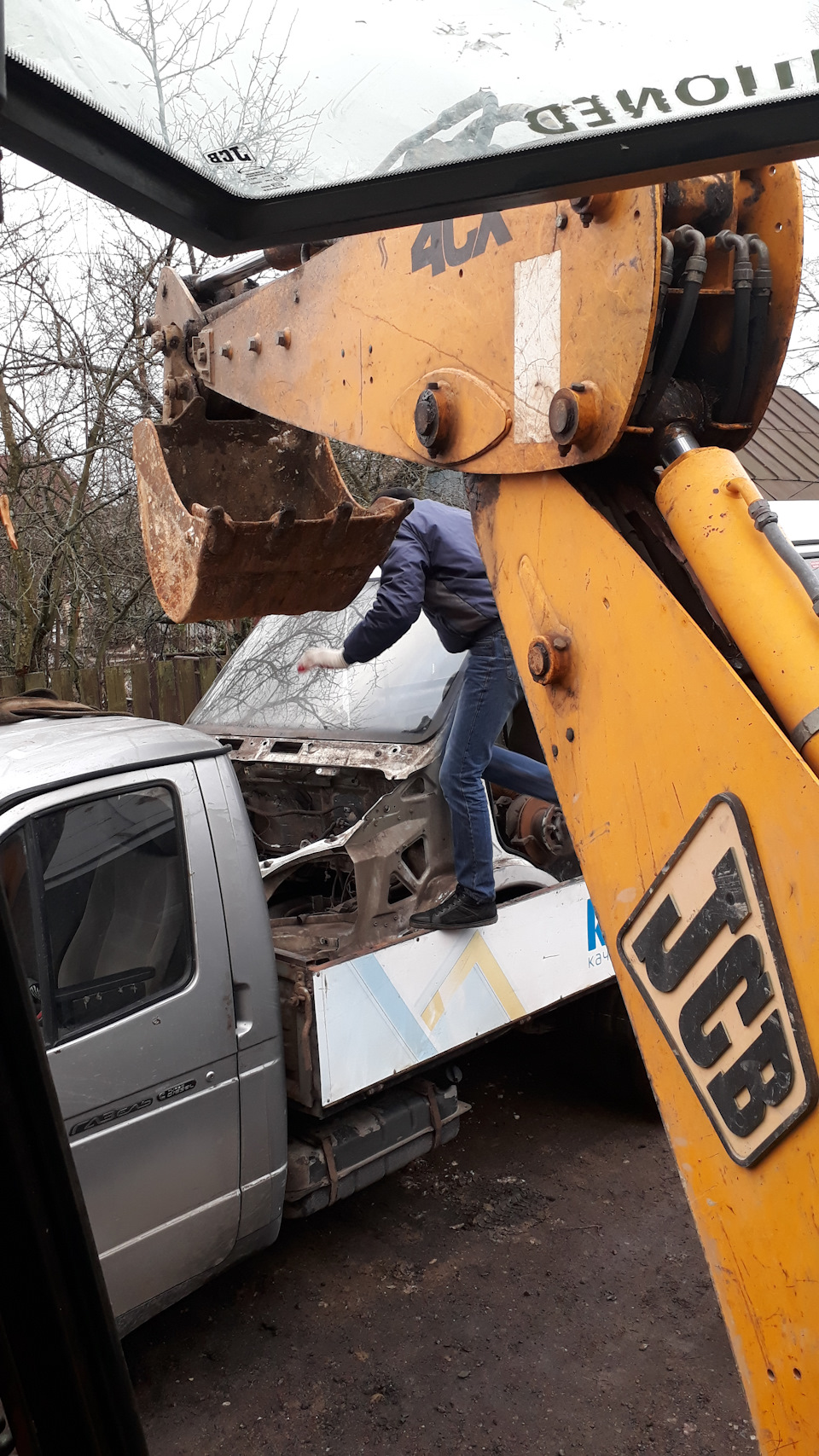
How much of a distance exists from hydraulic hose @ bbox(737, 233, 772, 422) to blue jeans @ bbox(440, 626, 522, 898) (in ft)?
7.55

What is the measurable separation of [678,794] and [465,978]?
8.21ft

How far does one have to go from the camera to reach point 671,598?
148cm

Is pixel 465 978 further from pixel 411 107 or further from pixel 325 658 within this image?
pixel 411 107

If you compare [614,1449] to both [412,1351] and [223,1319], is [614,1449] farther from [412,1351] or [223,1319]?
[223,1319]

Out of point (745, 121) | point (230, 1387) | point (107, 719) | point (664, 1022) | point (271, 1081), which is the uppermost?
point (745, 121)

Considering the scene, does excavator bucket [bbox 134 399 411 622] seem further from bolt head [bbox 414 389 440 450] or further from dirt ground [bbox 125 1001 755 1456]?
dirt ground [bbox 125 1001 755 1456]

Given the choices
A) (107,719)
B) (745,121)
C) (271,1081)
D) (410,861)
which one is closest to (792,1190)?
(745,121)

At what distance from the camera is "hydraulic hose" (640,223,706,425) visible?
1.57m

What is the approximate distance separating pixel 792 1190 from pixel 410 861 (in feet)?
9.91

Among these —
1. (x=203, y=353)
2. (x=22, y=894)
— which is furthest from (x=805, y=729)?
(x=22, y=894)

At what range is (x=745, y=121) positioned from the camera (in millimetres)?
894

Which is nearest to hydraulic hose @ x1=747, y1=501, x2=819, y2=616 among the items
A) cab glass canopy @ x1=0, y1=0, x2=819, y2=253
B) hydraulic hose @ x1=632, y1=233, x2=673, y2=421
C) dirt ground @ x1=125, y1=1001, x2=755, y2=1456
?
hydraulic hose @ x1=632, y1=233, x2=673, y2=421

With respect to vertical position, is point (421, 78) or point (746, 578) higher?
point (421, 78)

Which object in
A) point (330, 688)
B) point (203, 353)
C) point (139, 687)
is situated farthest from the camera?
point (139, 687)
